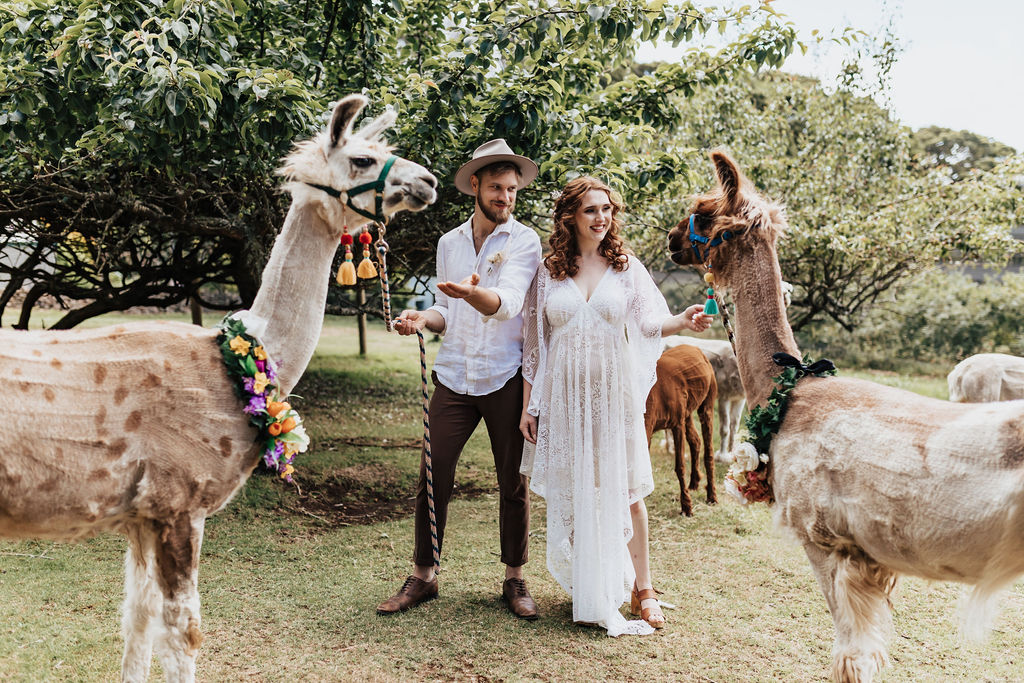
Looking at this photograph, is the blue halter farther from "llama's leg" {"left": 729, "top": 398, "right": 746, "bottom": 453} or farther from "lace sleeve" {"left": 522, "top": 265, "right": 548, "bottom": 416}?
"llama's leg" {"left": 729, "top": 398, "right": 746, "bottom": 453}

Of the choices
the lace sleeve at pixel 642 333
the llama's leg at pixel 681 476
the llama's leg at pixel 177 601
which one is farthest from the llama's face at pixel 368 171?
the llama's leg at pixel 681 476

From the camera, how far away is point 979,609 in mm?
2371

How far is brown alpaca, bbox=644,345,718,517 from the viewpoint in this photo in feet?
19.6

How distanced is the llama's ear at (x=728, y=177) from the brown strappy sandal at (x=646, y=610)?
214 cm

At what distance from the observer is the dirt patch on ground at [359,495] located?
5.71m

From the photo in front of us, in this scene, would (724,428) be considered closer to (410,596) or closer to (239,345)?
(410,596)

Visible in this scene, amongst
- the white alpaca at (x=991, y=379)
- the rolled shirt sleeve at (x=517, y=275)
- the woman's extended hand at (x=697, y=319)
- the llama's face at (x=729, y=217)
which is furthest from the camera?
the white alpaca at (x=991, y=379)

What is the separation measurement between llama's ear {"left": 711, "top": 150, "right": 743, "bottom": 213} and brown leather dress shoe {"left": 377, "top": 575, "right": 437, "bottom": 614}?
101 inches

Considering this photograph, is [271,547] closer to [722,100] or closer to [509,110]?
[509,110]

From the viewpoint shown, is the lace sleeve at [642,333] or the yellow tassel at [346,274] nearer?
the yellow tassel at [346,274]

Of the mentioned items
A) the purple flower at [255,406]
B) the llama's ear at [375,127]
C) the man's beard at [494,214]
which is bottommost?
the purple flower at [255,406]

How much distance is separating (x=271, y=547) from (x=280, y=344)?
2521mm

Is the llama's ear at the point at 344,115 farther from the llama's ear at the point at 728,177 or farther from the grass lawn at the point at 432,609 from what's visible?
the grass lawn at the point at 432,609

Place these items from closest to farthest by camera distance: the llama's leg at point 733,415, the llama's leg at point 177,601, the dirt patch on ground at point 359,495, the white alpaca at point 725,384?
1. the llama's leg at point 177,601
2. the dirt patch on ground at point 359,495
3. the white alpaca at point 725,384
4. the llama's leg at point 733,415
